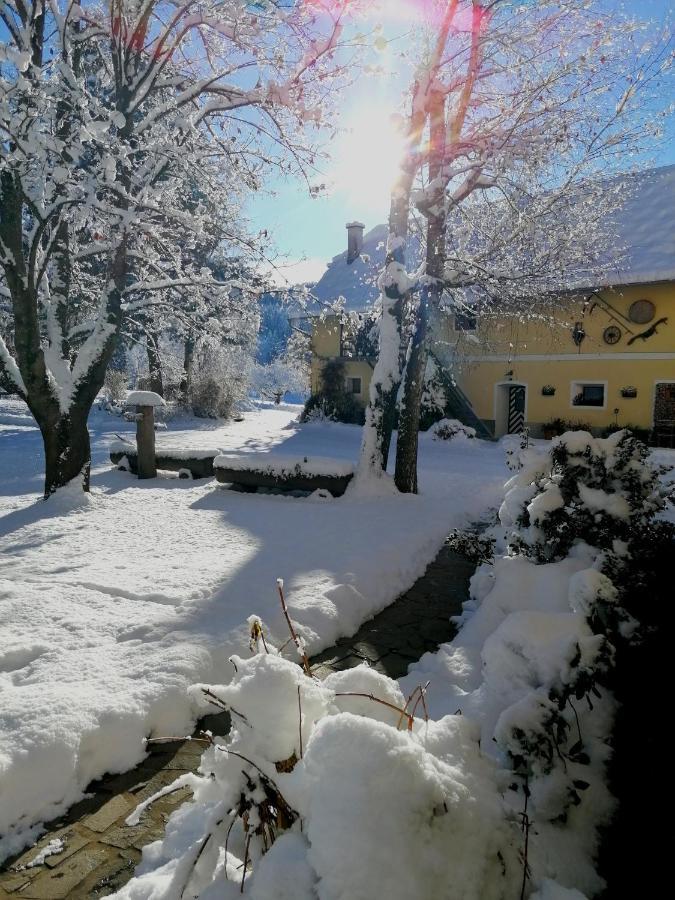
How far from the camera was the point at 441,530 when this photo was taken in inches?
299

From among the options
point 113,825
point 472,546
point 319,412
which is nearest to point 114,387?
point 319,412

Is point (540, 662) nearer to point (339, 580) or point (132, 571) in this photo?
point (339, 580)

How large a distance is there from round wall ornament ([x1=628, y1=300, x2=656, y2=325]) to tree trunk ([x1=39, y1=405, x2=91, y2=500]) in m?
17.0

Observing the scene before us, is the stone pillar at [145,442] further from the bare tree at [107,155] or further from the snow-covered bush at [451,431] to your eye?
the snow-covered bush at [451,431]

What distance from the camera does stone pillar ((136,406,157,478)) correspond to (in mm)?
10117

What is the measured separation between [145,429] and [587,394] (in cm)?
1548

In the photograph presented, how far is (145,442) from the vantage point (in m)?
10.4

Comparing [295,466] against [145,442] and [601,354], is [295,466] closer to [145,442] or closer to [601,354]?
[145,442]

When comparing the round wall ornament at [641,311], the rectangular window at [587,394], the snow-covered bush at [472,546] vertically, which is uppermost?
the round wall ornament at [641,311]

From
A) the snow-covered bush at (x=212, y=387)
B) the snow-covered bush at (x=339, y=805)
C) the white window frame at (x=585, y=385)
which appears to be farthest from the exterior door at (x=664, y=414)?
the snow-covered bush at (x=339, y=805)

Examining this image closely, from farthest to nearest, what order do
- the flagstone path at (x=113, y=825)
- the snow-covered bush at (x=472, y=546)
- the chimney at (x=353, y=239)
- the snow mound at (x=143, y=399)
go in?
the chimney at (x=353, y=239)
the snow mound at (x=143, y=399)
the snow-covered bush at (x=472, y=546)
the flagstone path at (x=113, y=825)

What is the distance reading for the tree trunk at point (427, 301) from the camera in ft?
28.8

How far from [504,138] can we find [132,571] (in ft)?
26.3

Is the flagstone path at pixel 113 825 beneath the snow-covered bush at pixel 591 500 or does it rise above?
beneath
